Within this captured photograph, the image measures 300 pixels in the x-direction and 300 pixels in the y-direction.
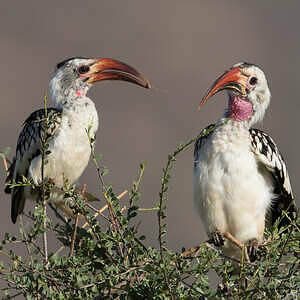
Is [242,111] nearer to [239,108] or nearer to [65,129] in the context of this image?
[239,108]

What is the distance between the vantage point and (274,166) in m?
4.41

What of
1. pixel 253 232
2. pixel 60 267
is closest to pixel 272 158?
pixel 253 232

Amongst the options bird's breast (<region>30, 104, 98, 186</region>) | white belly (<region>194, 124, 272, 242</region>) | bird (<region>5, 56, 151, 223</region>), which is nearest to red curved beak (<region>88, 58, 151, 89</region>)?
bird (<region>5, 56, 151, 223</region>)

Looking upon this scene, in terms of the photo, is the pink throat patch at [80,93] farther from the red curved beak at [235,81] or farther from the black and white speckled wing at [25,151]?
the red curved beak at [235,81]

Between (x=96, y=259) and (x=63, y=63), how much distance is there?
2.46 meters

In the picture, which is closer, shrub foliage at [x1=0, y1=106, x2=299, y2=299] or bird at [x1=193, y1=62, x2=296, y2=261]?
shrub foliage at [x1=0, y1=106, x2=299, y2=299]

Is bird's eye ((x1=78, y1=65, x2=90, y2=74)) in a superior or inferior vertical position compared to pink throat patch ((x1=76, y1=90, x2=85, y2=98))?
superior

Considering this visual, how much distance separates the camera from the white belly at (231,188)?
4.30m

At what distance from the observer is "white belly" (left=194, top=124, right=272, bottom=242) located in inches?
169

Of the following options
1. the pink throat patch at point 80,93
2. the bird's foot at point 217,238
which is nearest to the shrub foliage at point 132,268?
the bird's foot at point 217,238

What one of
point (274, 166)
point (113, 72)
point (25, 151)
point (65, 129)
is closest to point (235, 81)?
point (274, 166)

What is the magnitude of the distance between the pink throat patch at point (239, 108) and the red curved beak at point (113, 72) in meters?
0.64

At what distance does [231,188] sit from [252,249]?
0.43 m

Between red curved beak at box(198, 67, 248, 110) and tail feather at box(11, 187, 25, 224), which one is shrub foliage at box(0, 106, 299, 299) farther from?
tail feather at box(11, 187, 25, 224)
